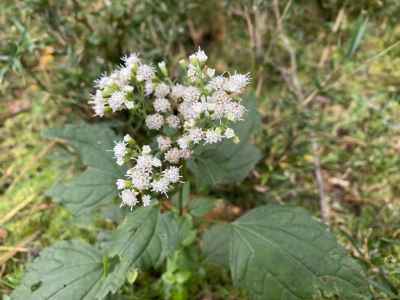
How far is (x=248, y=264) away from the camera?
1743 mm

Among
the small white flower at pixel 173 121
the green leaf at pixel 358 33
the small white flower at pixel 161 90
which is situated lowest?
the small white flower at pixel 173 121

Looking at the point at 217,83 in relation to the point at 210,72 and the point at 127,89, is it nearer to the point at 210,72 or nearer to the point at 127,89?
the point at 210,72

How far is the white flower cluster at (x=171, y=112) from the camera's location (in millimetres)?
1671

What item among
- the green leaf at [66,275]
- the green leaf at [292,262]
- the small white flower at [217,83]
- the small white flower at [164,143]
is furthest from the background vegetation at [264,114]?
the small white flower at [217,83]

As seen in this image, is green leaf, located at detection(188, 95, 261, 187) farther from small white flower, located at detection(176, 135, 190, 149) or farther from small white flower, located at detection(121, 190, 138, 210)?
small white flower, located at detection(121, 190, 138, 210)

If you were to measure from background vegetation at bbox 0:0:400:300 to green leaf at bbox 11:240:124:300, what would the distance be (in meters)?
0.22

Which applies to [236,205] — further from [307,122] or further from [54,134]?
[54,134]

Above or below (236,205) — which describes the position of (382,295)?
below

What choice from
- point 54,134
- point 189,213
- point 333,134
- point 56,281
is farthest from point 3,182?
point 333,134

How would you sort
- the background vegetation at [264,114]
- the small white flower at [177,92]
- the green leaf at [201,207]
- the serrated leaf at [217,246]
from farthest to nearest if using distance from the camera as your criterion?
the background vegetation at [264,114]
the serrated leaf at [217,246]
the green leaf at [201,207]
the small white flower at [177,92]

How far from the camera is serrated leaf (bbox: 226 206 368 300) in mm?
1664

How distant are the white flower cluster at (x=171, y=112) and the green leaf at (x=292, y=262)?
1.40 ft

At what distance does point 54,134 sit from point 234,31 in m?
1.91

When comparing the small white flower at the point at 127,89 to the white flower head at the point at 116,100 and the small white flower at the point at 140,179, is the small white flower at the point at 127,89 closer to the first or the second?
the white flower head at the point at 116,100
